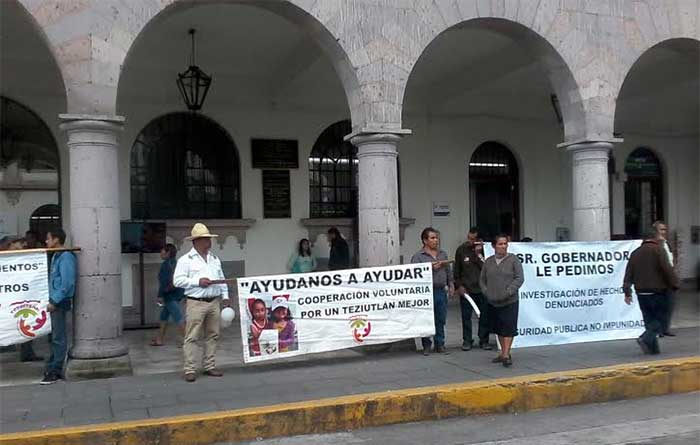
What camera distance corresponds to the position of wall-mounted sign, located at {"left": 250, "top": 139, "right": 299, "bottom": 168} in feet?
42.9

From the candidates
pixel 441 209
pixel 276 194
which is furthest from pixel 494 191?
pixel 276 194

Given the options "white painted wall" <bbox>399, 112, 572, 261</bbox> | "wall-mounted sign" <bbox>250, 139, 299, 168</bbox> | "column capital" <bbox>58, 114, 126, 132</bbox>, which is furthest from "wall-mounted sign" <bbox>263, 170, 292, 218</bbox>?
"column capital" <bbox>58, 114, 126, 132</bbox>

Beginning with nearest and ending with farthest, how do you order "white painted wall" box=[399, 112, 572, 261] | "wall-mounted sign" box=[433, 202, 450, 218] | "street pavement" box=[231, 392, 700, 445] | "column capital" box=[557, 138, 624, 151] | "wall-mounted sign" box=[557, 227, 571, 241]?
"street pavement" box=[231, 392, 700, 445], "column capital" box=[557, 138, 624, 151], "white painted wall" box=[399, 112, 572, 261], "wall-mounted sign" box=[433, 202, 450, 218], "wall-mounted sign" box=[557, 227, 571, 241]

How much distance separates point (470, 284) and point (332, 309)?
218 centimetres

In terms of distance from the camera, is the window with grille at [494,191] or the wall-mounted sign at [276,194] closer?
the wall-mounted sign at [276,194]

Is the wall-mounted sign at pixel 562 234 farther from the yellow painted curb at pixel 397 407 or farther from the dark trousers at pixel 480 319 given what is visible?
the yellow painted curb at pixel 397 407

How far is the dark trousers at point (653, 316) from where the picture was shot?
28.6 ft

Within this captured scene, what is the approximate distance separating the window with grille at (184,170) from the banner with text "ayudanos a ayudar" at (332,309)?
498cm

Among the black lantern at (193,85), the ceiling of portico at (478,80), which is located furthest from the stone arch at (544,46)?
the black lantern at (193,85)

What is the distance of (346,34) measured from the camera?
9008mm

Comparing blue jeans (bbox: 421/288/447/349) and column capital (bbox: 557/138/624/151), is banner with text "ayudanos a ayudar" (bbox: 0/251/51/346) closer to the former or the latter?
blue jeans (bbox: 421/288/447/349)

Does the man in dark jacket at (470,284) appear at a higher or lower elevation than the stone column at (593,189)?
lower

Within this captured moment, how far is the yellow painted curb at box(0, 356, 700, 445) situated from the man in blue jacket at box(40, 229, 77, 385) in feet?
7.18

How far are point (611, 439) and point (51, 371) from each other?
6037mm
